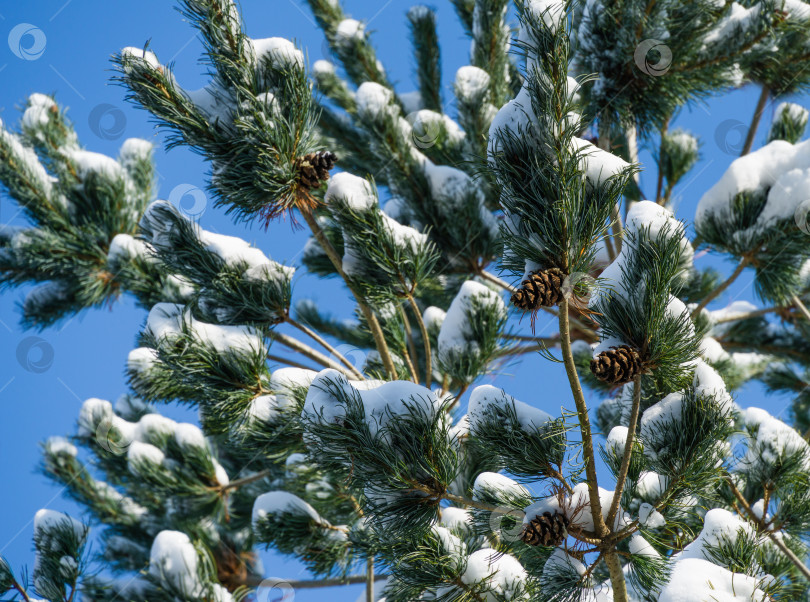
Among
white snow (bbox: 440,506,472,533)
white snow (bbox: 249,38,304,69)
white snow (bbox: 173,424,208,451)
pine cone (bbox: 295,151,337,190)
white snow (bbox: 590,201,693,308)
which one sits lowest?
white snow (bbox: 440,506,472,533)

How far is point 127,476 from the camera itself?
462 centimetres

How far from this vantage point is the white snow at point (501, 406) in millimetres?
1950

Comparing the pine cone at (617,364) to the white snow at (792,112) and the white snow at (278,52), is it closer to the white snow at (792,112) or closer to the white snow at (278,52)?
the white snow at (278,52)

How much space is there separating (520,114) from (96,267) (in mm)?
3328

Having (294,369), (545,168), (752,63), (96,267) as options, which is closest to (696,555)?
(545,168)

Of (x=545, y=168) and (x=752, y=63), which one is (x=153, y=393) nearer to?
(x=545, y=168)

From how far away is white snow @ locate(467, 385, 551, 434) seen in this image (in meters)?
1.95

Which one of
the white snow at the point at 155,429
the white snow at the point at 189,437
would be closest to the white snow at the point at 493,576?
the white snow at the point at 189,437

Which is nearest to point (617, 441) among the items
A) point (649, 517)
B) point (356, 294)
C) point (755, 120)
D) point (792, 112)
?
point (649, 517)

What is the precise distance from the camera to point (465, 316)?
272 cm

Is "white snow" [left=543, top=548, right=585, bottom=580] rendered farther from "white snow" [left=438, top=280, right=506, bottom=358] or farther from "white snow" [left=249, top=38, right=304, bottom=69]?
"white snow" [left=249, top=38, right=304, bottom=69]

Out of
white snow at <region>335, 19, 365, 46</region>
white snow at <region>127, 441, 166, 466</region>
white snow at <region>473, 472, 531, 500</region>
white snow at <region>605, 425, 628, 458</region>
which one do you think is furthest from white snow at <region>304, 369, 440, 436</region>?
white snow at <region>335, 19, 365, 46</region>

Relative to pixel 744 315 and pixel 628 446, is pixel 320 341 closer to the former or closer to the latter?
pixel 628 446

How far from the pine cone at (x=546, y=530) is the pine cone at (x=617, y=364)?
419 mm
